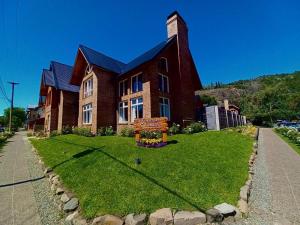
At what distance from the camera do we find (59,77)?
90.4 ft

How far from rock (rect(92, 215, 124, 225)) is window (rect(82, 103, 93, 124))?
59.3ft

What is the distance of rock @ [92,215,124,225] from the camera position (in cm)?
420

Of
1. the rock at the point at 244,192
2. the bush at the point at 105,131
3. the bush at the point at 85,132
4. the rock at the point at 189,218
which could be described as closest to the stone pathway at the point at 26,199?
the rock at the point at 189,218

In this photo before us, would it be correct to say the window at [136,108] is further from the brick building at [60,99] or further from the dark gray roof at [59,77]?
the dark gray roof at [59,77]

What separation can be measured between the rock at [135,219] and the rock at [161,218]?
170 millimetres

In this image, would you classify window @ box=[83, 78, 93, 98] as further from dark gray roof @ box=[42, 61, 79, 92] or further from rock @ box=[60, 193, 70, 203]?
rock @ box=[60, 193, 70, 203]

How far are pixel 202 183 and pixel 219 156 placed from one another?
3.39m

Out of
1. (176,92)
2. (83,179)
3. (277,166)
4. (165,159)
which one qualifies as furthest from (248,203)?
(176,92)

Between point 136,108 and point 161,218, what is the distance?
47.7 ft

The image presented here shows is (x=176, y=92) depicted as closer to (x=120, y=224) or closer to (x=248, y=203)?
(x=248, y=203)

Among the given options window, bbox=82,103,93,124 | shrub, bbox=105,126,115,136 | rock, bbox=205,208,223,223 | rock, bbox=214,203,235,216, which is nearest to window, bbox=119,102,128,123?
shrub, bbox=105,126,115,136

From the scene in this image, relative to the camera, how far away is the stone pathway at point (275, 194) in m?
4.41

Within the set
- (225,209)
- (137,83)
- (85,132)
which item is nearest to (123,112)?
(137,83)

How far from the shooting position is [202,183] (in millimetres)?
→ 5867
